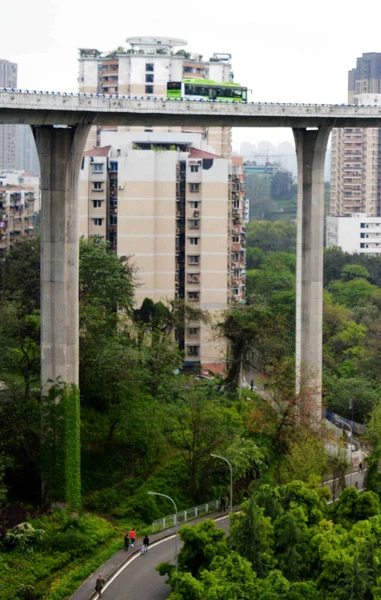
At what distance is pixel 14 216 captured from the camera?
66.7 metres

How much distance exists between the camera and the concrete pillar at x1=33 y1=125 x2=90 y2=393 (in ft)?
95.7

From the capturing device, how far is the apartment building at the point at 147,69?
6394 cm

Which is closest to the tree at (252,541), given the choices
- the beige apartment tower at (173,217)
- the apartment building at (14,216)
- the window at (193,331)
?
the beige apartment tower at (173,217)

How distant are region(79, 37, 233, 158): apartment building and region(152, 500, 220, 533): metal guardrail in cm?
3511

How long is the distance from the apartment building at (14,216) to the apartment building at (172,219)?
9838 millimetres

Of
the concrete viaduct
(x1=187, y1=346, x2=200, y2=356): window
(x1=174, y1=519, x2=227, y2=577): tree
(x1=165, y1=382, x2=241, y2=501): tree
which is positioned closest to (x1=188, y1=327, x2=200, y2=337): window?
(x1=187, y1=346, x2=200, y2=356): window

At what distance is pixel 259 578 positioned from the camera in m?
23.5

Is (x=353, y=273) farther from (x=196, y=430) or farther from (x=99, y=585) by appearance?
(x=99, y=585)

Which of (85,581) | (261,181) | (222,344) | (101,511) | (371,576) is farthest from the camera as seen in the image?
(261,181)

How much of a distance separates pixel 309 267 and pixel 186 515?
892 centimetres

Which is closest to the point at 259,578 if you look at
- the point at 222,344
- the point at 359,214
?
the point at 222,344

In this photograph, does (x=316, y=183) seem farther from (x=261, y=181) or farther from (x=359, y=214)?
(x=261, y=181)

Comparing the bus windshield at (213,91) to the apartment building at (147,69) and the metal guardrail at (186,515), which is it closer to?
the metal guardrail at (186,515)

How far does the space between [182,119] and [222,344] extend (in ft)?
67.5
